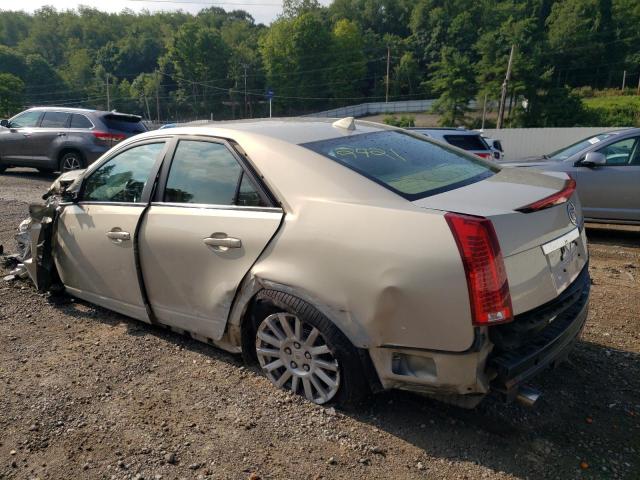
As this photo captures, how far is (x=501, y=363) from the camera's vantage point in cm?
223

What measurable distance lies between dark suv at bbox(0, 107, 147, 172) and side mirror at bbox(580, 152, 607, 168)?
9170mm

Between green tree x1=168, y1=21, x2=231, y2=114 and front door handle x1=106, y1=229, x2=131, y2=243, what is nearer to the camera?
front door handle x1=106, y1=229, x2=131, y2=243

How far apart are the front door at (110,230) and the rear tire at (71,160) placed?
26.6 feet

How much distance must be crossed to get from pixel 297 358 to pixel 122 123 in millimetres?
10400

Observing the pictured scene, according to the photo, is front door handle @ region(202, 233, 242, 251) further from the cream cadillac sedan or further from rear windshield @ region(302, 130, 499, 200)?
rear windshield @ region(302, 130, 499, 200)

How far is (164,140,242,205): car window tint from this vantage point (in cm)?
299

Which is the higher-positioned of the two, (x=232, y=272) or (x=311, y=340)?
(x=232, y=272)

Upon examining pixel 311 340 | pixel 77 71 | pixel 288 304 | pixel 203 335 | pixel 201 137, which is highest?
pixel 77 71

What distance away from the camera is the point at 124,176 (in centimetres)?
366

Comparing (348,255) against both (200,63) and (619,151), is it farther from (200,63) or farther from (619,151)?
(200,63)

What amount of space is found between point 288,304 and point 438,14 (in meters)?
104

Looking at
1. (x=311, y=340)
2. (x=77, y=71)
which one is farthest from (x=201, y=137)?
(x=77, y=71)

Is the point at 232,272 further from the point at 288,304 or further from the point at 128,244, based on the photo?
the point at 128,244

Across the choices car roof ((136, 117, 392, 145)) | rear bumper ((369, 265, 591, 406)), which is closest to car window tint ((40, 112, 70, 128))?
car roof ((136, 117, 392, 145))
